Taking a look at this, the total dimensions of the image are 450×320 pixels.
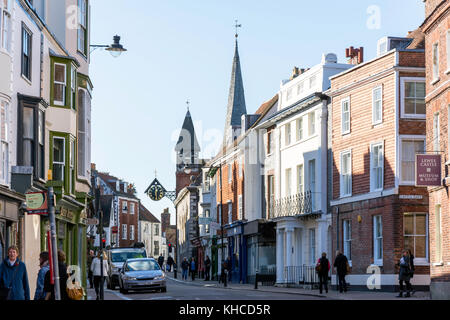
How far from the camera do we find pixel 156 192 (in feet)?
301

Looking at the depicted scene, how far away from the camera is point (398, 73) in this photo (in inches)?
1379

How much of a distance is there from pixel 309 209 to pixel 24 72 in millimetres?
21528

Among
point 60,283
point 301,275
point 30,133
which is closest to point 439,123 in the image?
point 30,133

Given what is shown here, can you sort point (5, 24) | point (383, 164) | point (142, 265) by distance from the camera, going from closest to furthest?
point (5, 24) < point (142, 265) < point (383, 164)

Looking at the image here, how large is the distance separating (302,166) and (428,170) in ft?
55.8

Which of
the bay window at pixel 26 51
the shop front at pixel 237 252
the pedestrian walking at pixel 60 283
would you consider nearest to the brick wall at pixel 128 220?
the shop front at pixel 237 252

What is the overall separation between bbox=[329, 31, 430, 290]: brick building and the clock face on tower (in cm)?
5252

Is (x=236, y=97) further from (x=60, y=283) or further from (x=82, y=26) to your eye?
(x=60, y=283)

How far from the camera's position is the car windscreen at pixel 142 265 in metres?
35.5

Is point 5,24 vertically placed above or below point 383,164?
above

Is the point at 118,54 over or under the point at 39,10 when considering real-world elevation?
under
